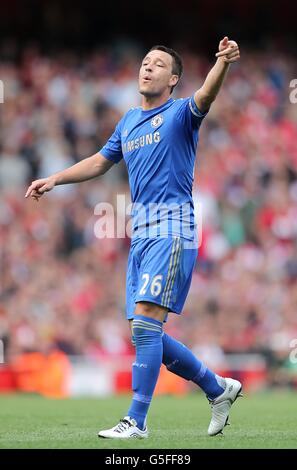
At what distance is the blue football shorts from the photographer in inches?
245

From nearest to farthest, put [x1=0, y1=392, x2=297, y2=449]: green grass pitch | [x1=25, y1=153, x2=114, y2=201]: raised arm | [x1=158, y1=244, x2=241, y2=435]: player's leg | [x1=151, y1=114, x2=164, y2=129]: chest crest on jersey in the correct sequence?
1. [x1=0, y1=392, x2=297, y2=449]: green grass pitch
2. [x1=158, y1=244, x2=241, y2=435]: player's leg
3. [x1=151, y1=114, x2=164, y2=129]: chest crest on jersey
4. [x1=25, y1=153, x2=114, y2=201]: raised arm

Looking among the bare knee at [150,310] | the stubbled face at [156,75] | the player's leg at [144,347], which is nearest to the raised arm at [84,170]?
the stubbled face at [156,75]

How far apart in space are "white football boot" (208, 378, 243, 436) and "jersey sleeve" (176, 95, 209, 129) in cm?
162

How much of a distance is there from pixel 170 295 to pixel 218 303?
9.47 meters

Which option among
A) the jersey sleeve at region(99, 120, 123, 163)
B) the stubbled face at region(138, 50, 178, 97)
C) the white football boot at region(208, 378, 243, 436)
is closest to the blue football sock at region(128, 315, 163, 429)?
the white football boot at region(208, 378, 243, 436)

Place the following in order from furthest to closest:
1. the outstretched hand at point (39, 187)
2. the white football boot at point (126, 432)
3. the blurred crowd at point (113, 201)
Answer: the blurred crowd at point (113, 201), the outstretched hand at point (39, 187), the white football boot at point (126, 432)

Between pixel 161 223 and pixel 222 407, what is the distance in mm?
1214

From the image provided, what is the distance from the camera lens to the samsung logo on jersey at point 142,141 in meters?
6.47

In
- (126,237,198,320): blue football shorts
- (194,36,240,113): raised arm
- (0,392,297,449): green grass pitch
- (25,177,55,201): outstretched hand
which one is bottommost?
(0,392,297,449): green grass pitch

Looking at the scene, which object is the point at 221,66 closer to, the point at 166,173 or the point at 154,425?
the point at 166,173

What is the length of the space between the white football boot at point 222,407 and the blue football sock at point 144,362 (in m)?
0.51

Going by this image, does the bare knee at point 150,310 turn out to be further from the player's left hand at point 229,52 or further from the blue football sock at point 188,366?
the player's left hand at point 229,52

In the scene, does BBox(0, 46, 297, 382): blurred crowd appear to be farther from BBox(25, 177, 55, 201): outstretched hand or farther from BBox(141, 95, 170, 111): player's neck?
BBox(141, 95, 170, 111): player's neck

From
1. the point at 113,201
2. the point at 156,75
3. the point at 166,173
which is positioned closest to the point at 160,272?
the point at 166,173
